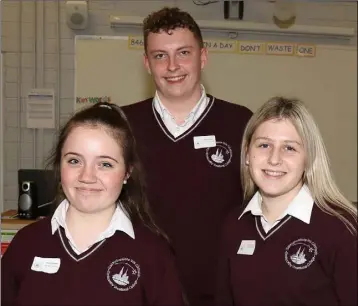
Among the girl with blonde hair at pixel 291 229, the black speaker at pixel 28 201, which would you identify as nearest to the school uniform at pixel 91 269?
the girl with blonde hair at pixel 291 229

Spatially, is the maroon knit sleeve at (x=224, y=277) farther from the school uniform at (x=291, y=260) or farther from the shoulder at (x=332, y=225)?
the shoulder at (x=332, y=225)

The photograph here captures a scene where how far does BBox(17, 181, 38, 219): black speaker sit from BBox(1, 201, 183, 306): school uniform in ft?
5.02

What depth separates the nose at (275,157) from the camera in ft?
4.08

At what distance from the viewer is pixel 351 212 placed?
4.05ft

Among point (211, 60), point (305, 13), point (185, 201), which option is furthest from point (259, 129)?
point (305, 13)

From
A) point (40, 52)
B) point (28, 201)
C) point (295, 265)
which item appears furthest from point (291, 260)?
point (40, 52)

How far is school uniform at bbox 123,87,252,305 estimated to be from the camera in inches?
64.6

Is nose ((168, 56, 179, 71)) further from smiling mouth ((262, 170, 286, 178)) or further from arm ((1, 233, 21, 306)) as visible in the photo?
arm ((1, 233, 21, 306))

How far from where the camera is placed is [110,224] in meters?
1.29

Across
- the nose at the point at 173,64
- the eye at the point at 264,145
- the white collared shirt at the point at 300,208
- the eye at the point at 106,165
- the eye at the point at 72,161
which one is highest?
the nose at the point at 173,64

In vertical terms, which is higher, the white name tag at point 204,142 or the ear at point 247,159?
the white name tag at point 204,142

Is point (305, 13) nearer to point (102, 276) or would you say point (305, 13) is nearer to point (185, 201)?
point (185, 201)

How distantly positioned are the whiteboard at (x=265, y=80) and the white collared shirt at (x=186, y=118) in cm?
166

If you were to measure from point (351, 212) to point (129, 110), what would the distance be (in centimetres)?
87
